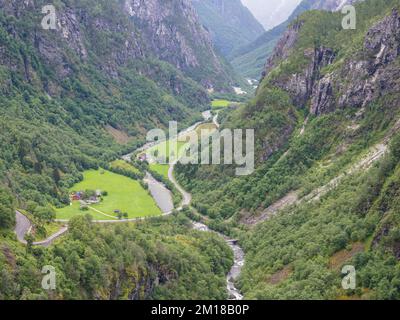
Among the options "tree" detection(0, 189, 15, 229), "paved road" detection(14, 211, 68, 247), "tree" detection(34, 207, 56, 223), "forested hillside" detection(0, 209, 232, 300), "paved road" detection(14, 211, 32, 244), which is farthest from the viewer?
"tree" detection(34, 207, 56, 223)

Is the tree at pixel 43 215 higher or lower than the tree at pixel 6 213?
higher

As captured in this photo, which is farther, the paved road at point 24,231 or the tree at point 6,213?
the paved road at point 24,231

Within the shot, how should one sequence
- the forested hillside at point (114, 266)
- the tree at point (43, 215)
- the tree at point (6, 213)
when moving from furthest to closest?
1. the tree at point (43, 215)
2. the tree at point (6, 213)
3. the forested hillside at point (114, 266)

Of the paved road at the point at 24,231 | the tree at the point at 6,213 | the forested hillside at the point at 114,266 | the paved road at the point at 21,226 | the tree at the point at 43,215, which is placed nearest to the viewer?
the forested hillside at the point at 114,266

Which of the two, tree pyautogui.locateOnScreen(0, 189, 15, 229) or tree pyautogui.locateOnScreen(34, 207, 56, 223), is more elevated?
tree pyautogui.locateOnScreen(34, 207, 56, 223)

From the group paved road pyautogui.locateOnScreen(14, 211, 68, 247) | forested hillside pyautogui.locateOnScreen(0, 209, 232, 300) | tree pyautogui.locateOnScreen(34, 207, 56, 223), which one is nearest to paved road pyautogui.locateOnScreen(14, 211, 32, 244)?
paved road pyautogui.locateOnScreen(14, 211, 68, 247)

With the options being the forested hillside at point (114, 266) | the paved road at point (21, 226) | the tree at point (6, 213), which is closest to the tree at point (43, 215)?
the paved road at point (21, 226)

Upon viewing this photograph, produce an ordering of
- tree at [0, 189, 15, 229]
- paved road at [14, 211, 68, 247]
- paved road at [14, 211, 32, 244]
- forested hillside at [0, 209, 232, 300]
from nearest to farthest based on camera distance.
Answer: forested hillside at [0, 209, 232, 300], tree at [0, 189, 15, 229], paved road at [14, 211, 32, 244], paved road at [14, 211, 68, 247]

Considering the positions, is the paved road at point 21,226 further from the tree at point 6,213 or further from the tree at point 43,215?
the tree at point 43,215

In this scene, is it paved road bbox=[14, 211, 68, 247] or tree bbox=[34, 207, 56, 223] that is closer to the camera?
Result: paved road bbox=[14, 211, 68, 247]

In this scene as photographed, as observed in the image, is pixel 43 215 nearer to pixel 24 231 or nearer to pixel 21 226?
pixel 21 226

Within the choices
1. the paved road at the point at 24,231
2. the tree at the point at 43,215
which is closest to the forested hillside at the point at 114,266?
the paved road at the point at 24,231

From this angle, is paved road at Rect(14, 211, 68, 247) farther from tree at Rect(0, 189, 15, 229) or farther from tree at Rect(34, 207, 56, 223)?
tree at Rect(34, 207, 56, 223)
